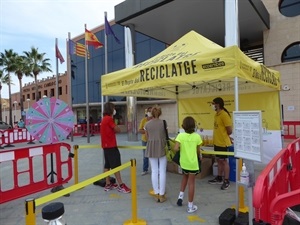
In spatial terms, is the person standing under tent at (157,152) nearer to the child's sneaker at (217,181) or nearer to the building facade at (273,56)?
the child's sneaker at (217,181)

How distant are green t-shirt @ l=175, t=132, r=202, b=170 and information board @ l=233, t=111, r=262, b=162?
3.27 ft

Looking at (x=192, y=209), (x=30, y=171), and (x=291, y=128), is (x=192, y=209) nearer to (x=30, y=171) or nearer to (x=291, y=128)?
(x=30, y=171)

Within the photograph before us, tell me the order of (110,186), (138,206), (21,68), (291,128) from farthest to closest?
(21,68) < (291,128) < (110,186) < (138,206)

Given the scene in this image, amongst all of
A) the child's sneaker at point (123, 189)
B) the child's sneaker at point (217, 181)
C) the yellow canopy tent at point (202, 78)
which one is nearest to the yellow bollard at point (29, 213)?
the yellow canopy tent at point (202, 78)

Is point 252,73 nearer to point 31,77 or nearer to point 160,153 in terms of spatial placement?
point 160,153

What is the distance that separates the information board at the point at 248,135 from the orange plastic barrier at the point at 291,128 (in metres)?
10.8

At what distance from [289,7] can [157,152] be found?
13279 mm

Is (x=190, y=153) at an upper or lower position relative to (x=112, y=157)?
upper

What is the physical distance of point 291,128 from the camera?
12.9 meters

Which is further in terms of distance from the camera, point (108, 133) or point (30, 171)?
point (108, 133)

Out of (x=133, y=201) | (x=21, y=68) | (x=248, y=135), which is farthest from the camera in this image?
(x=21, y=68)

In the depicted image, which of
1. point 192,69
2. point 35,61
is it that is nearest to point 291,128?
point 192,69

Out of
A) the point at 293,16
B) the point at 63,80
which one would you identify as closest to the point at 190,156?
the point at 293,16

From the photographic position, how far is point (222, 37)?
16359mm
